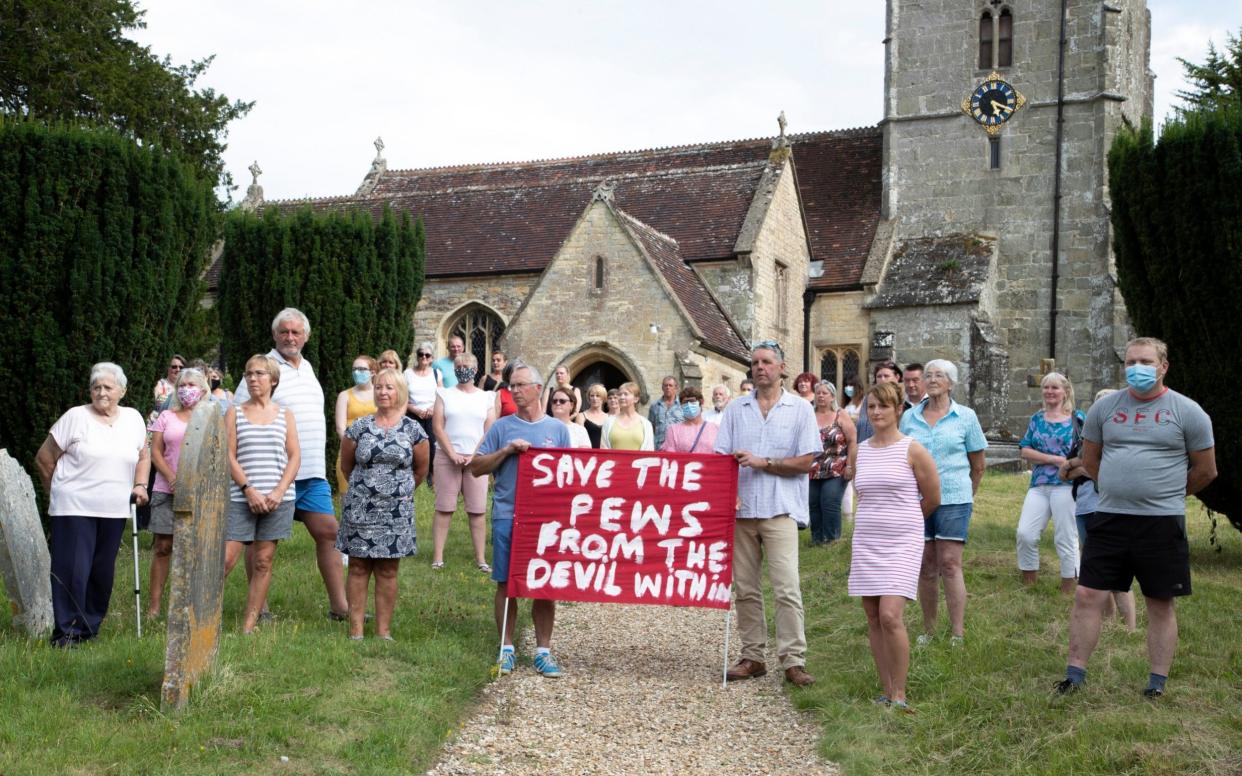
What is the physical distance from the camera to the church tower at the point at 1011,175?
29.9 m

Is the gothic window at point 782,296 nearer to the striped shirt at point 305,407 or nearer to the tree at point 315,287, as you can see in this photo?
the tree at point 315,287

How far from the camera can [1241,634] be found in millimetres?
8648

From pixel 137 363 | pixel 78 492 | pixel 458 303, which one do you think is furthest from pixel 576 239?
pixel 78 492

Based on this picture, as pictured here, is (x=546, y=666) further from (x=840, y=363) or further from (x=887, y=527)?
(x=840, y=363)

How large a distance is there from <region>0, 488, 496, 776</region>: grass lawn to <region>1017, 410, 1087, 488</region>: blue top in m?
4.35

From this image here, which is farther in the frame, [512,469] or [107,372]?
[512,469]

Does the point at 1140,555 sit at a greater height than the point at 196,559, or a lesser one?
greater

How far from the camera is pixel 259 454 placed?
8344mm

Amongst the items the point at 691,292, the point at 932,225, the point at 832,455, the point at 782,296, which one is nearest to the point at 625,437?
the point at 832,455

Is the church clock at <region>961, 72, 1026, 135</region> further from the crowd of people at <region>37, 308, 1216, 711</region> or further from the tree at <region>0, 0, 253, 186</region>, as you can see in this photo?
the crowd of people at <region>37, 308, 1216, 711</region>

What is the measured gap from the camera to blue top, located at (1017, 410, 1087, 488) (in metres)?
9.45

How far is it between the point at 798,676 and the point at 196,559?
3.68 m

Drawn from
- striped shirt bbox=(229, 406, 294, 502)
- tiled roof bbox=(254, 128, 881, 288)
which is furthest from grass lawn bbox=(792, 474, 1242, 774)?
tiled roof bbox=(254, 128, 881, 288)

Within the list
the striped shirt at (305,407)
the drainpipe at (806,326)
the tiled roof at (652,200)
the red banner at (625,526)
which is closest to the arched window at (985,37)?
the tiled roof at (652,200)
